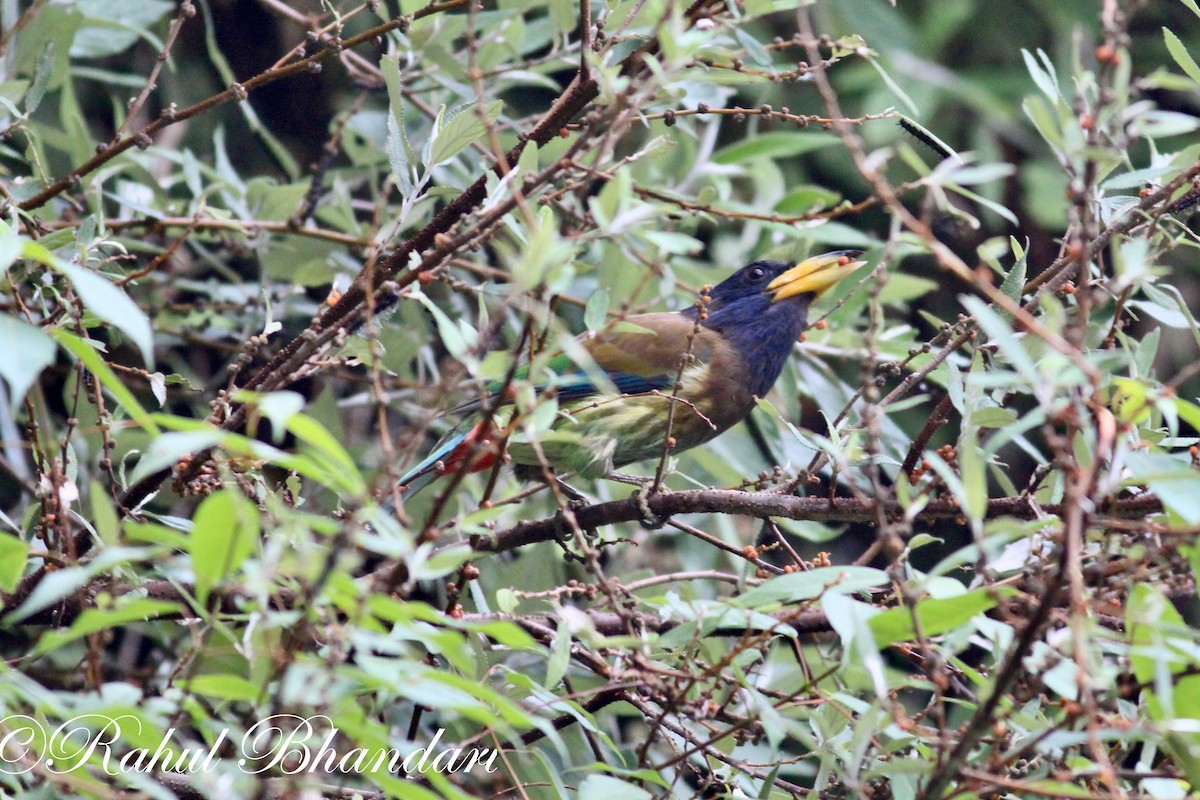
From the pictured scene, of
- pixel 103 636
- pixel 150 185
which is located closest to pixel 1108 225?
pixel 103 636

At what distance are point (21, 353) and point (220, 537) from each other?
375mm

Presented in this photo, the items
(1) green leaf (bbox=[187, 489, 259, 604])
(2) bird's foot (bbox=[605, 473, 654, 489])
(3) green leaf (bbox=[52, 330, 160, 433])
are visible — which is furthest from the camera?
(2) bird's foot (bbox=[605, 473, 654, 489])

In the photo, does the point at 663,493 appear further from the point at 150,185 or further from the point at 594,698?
the point at 150,185

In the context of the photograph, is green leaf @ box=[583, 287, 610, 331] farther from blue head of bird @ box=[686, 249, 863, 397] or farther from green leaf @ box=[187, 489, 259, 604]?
blue head of bird @ box=[686, 249, 863, 397]

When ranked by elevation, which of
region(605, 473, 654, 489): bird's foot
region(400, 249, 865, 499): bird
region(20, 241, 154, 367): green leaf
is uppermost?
region(20, 241, 154, 367): green leaf

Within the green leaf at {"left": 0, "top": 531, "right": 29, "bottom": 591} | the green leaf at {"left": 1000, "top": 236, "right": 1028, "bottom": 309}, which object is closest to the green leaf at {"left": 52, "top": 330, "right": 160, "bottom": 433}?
the green leaf at {"left": 0, "top": 531, "right": 29, "bottom": 591}

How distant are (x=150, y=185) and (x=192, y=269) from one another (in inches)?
16.3

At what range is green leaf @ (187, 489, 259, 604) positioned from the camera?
4.29 ft

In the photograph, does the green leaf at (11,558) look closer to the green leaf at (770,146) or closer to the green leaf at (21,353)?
the green leaf at (21,353)

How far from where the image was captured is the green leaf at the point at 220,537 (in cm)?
131

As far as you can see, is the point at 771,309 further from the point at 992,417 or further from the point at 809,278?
the point at 992,417

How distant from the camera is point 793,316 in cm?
416

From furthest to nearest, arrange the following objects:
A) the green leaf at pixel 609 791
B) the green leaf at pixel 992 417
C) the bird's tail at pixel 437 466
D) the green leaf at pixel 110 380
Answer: the bird's tail at pixel 437 466 → the green leaf at pixel 992 417 → the green leaf at pixel 609 791 → the green leaf at pixel 110 380

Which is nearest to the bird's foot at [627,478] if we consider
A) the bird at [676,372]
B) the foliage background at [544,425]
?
the bird at [676,372]
